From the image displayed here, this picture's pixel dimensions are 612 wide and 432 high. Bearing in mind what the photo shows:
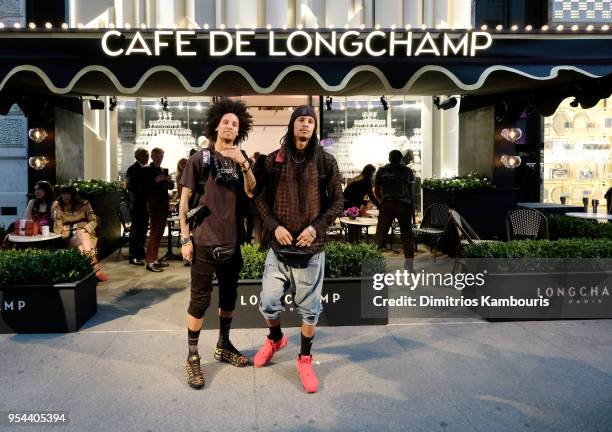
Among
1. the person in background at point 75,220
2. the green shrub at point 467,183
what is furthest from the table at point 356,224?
the person in background at point 75,220

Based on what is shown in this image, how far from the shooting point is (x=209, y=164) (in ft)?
13.6

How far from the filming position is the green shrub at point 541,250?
613 cm

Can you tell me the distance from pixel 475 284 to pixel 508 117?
5988 mm

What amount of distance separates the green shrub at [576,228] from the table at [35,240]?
7474 mm

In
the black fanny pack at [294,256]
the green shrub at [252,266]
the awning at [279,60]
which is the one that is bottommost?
the green shrub at [252,266]

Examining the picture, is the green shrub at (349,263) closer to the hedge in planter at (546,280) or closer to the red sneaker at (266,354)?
the hedge in planter at (546,280)

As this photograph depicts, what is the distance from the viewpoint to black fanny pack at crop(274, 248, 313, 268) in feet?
13.2

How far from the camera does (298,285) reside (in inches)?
163

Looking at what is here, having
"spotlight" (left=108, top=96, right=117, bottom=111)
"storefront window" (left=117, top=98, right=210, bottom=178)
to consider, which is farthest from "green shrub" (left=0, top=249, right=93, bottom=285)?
"storefront window" (left=117, top=98, right=210, bottom=178)

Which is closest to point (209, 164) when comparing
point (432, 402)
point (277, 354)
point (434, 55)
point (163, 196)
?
point (277, 354)

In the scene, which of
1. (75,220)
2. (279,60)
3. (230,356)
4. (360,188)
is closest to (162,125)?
(360,188)

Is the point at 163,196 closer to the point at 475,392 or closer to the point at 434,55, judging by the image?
the point at 434,55

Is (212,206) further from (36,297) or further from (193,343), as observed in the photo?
(36,297)

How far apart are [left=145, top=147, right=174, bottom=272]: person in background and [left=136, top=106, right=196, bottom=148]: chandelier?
291 inches
